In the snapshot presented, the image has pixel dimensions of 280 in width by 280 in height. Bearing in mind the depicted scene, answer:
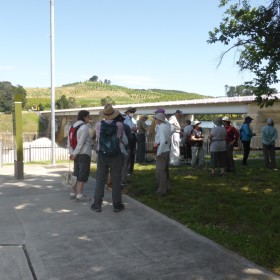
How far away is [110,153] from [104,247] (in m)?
1.91

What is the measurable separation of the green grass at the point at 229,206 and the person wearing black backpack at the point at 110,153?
33.5 inches

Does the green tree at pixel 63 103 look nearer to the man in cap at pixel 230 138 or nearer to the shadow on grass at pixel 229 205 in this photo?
the shadow on grass at pixel 229 205

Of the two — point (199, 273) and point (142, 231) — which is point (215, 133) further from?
point (199, 273)

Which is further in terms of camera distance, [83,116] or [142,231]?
[83,116]

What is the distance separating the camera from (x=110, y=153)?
6266 millimetres

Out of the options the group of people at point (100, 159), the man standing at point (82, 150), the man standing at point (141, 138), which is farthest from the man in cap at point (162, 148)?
the man standing at point (141, 138)

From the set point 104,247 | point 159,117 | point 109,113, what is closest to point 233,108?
point 159,117

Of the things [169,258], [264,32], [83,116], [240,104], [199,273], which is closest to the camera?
[199,273]

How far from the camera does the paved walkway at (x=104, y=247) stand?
3920 mm

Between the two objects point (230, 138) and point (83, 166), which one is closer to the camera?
Answer: point (83, 166)

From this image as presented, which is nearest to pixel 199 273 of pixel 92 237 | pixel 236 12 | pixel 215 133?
pixel 92 237

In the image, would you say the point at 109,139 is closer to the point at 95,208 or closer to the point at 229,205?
the point at 95,208

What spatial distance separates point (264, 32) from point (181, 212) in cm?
499

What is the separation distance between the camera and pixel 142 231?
17.5 feet
